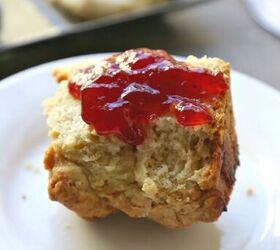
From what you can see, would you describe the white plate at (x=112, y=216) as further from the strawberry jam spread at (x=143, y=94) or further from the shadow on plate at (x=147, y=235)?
the strawberry jam spread at (x=143, y=94)

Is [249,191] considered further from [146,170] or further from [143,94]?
[143,94]

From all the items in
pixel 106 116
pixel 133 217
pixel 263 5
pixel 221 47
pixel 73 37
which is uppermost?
pixel 263 5

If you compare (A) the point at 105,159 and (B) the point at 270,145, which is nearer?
(A) the point at 105,159

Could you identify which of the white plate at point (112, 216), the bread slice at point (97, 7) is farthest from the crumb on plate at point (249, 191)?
the bread slice at point (97, 7)

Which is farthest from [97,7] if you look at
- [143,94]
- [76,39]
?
[143,94]

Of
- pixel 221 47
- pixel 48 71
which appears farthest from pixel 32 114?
pixel 221 47

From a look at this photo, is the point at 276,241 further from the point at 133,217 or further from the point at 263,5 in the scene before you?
the point at 263,5

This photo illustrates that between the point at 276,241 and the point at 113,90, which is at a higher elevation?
the point at 113,90
